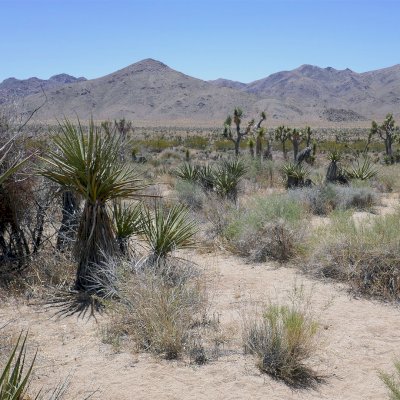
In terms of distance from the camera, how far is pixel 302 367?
541cm

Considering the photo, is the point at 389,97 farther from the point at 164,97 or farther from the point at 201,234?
the point at 201,234

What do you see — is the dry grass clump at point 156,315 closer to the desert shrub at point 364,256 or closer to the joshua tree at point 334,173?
the desert shrub at point 364,256

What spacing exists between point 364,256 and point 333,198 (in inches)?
262

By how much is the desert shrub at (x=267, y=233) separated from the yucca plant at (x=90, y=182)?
118 inches

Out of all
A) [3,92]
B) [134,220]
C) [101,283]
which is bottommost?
[101,283]

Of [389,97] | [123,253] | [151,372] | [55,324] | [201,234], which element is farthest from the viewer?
[389,97]

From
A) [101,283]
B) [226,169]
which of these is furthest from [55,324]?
[226,169]

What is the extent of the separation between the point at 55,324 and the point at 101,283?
898mm

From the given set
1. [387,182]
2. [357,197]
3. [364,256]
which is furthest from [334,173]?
[364,256]

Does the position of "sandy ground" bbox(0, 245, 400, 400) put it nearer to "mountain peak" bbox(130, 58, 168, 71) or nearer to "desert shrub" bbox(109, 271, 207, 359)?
"desert shrub" bbox(109, 271, 207, 359)

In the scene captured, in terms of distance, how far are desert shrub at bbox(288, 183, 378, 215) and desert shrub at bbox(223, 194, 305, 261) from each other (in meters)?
3.30

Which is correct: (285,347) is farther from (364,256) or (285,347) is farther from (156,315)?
(364,256)

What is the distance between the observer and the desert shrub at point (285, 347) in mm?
5301

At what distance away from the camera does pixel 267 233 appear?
31.6 ft
